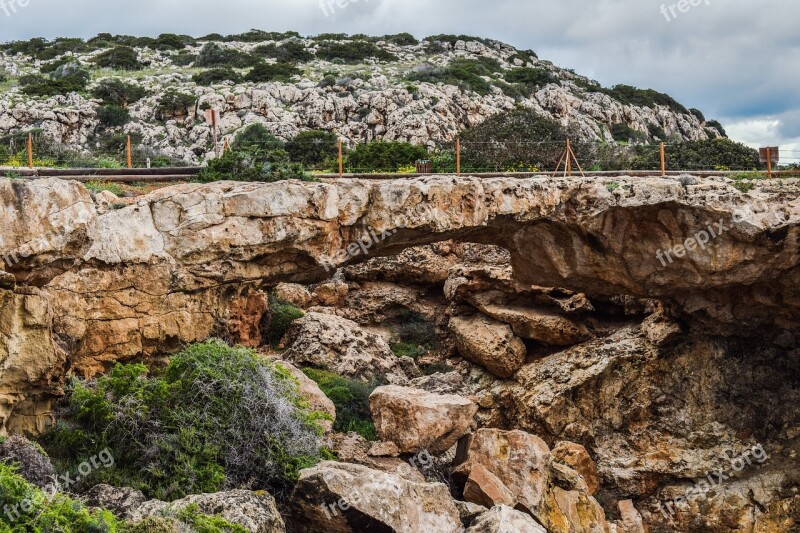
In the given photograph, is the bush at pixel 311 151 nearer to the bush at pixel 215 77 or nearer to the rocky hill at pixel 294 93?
the rocky hill at pixel 294 93

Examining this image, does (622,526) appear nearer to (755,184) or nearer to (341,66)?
(755,184)

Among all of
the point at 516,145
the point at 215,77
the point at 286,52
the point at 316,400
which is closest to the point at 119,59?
the point at 215,77

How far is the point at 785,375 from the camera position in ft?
46.4

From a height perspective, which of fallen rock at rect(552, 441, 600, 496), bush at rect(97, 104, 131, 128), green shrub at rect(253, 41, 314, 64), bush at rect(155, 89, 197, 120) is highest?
green shrub at rect(253, 41, 314, 64)

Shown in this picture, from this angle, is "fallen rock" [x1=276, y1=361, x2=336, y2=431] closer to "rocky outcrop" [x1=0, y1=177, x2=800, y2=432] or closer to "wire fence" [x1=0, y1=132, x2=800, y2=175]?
"rocky outcrop" [x1=0, y1=177, x2=800, y2=432]

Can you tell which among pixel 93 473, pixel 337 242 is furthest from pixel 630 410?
pixel 93 473

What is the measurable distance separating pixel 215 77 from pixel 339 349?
36.2m

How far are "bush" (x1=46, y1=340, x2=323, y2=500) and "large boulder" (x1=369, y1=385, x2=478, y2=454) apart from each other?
1562 mm

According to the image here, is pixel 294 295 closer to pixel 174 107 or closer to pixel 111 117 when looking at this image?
pixel 111 117

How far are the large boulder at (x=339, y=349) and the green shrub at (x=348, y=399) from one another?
0.38m

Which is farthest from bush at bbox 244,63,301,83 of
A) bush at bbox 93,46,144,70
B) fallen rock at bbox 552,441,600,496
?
fallen rock at bbox 552,441,600,496

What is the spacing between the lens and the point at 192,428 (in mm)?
9023

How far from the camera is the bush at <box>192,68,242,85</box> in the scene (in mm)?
46812

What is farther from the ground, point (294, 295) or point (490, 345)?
point (294, 295)
